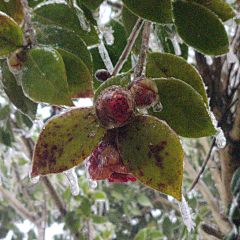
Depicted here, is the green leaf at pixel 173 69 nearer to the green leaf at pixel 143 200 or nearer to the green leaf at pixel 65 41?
the green leaf at pixel 65 41

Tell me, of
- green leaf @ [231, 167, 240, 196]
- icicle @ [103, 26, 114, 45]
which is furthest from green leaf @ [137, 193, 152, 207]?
icicle @ [103, 26, 114, 45]

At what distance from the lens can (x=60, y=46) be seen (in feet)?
1.76

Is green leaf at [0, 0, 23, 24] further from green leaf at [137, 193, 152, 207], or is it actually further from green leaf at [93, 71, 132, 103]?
green leaf at [137, 193, 152, 207]

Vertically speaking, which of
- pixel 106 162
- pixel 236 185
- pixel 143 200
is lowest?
pixel 143 200

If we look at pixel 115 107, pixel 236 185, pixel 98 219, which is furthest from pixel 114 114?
pixel 98 219

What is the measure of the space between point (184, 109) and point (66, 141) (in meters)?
0.16

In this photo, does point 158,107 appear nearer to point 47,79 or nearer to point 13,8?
point 47,79

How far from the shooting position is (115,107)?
40 cm

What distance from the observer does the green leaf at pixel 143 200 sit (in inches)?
A: 116

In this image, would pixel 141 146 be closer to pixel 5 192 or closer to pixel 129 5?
pixel 129 5

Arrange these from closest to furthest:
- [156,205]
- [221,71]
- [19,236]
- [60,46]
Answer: [60,46]
[221,71]
[19,236]
[156,205]

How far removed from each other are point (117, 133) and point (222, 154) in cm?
115

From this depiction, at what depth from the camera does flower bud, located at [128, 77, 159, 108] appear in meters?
0.42

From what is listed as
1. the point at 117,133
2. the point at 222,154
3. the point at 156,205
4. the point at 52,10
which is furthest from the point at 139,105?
the point at 156,205
